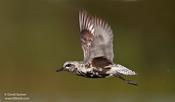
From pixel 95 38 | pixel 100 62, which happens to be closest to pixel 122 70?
pixel 100 62

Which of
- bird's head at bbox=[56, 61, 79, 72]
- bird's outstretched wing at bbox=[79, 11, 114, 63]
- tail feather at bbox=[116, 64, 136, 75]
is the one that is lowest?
tail feather at bbox=[116, 64, 136, 75]

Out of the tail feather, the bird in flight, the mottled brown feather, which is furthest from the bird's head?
the tail feather

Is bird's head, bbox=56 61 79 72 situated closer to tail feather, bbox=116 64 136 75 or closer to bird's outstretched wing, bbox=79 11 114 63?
bird's outstretched wing, bbox=79 11 114 63

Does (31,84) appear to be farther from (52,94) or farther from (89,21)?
(89,21)

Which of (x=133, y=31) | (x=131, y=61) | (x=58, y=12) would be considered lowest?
(x=131, y=61)

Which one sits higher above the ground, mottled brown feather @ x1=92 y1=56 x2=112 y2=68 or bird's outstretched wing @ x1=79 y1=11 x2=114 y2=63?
bird's outstretched wing @ x1=79 y1=11 x2=114 y2=63

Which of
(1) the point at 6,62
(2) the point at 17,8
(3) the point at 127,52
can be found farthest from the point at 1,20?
(3) the point at 127,52

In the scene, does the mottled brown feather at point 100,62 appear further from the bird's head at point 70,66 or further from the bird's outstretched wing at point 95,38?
the bird's head at point 70,66
